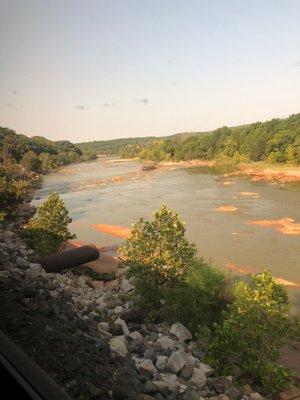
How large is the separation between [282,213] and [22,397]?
4353 cm

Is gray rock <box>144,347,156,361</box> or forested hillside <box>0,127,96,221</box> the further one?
forested hillside <box>0,127,96,221</box>

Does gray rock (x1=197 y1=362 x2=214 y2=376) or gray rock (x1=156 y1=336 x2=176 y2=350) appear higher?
gray rock (x1=156 y1=336 x2=176 y2=350)

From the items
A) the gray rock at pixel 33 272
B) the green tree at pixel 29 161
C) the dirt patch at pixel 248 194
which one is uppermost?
the green tree at pixel 29 161

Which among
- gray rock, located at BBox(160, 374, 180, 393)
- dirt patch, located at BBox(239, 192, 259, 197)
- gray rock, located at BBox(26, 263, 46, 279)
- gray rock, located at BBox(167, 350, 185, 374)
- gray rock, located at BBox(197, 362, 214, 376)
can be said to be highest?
gray rock, located at BBox(26, 263, 46, 279)

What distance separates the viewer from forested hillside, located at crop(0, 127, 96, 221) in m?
33.3

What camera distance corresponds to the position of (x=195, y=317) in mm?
14844

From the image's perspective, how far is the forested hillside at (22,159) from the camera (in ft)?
109

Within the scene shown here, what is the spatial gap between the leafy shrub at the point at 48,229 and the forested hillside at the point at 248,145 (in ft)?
199

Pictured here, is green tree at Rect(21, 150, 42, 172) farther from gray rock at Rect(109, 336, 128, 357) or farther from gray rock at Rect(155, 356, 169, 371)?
gray rock at Rect(155, 356, 169, 371)

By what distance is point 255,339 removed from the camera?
495 inches

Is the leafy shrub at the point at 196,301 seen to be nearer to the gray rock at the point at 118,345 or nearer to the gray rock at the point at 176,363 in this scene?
the gray rock at the point at 176,363

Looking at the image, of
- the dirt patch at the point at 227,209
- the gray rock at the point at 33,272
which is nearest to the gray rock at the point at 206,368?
the gray rock at the point at 33,272

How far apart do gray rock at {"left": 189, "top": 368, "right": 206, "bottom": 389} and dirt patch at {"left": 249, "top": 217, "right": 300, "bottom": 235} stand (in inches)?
1040

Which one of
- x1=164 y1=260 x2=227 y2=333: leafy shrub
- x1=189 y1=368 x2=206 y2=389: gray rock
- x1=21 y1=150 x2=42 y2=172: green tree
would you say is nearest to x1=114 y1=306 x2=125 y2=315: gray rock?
x1=164 y1=260 x2=227 y2=333: leafy shrub
